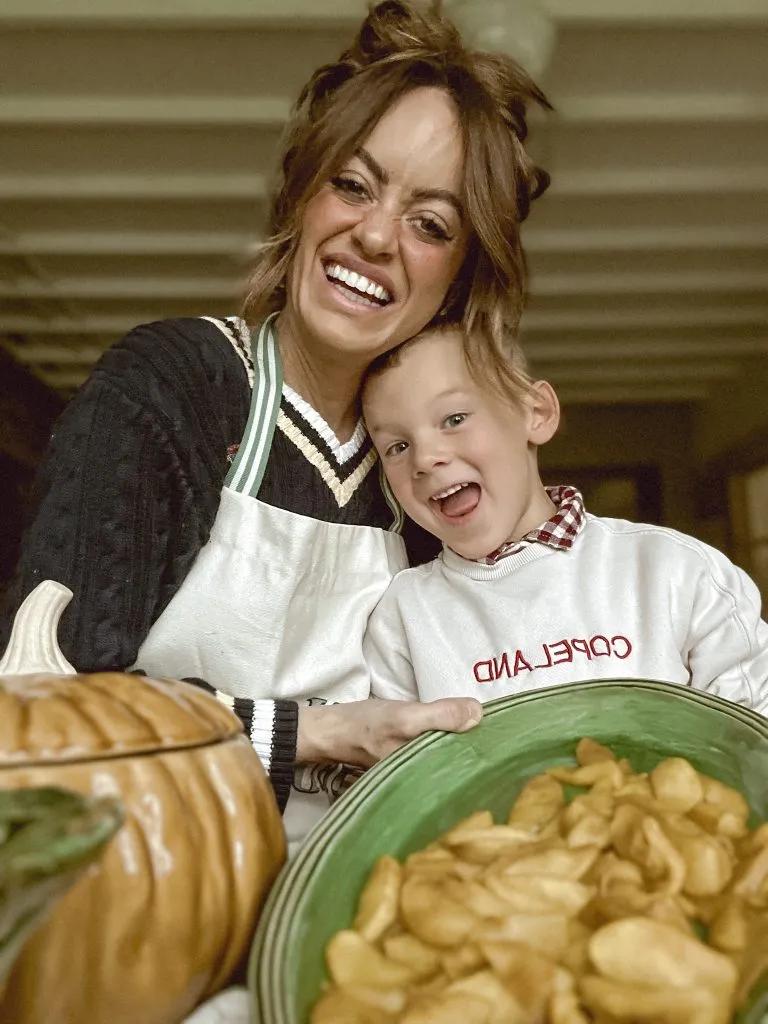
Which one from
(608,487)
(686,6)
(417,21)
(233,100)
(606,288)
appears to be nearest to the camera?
(417,21)

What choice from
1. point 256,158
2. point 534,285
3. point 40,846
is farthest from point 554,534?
point 534,285

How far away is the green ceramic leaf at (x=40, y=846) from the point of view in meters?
0.26

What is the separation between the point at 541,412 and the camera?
45.2 inches

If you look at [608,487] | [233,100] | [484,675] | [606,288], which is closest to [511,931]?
[484,675]

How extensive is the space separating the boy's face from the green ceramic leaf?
2.46 ft

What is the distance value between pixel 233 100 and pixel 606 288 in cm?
208

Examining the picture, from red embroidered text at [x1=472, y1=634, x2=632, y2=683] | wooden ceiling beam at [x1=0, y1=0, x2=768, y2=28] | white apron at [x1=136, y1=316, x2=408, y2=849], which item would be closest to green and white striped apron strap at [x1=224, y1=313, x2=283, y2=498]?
white apron at [x1=136, y1=316, x2=408, y2=849]

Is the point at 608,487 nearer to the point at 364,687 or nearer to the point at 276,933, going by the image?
the point at 364,687

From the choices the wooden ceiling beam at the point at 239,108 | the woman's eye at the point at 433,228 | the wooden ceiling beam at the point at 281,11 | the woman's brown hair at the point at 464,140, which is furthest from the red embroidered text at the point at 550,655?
the wooden ceiling beam at the point at 239,108

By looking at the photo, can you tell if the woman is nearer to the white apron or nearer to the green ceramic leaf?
the white apron

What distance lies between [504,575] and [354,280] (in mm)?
380

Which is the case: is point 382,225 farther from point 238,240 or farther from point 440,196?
point 238,240

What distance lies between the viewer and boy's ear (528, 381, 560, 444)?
1134 millimetres

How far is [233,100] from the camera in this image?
262 centimetres
